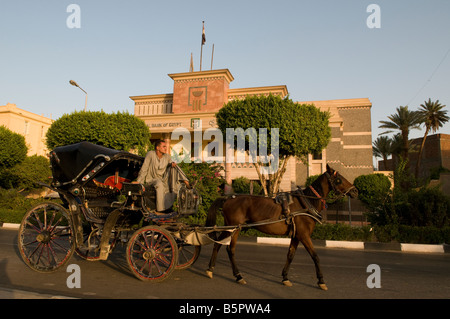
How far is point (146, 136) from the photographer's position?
74.6 feet

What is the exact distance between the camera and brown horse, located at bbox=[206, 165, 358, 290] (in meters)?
5.50

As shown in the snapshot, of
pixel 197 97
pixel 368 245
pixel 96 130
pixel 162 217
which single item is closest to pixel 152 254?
pixel 162 217

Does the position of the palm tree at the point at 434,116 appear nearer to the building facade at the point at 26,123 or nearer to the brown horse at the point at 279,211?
the brown horse at the point at 279,211

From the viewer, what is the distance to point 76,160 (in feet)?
19.7

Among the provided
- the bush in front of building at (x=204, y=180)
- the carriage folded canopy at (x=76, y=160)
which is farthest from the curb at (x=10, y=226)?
the carriage folded canopy at (x=76, y=160)

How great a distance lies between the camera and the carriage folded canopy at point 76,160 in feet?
19.3

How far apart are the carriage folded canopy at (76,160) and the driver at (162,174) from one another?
0.54 m

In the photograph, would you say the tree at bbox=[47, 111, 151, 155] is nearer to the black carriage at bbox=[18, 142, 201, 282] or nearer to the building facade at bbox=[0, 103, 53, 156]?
the black carriage at bbox=[18, 142, 201, 282]

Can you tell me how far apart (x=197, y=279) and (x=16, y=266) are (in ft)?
12.4

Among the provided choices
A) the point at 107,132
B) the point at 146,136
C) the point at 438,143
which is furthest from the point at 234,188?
the point at 438,143

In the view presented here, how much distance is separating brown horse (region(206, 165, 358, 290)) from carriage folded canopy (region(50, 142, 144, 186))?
2379 millimetres

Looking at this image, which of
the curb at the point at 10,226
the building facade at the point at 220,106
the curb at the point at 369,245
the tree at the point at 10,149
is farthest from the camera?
the building facade at the point at 220,106

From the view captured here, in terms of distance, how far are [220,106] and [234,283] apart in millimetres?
27286
